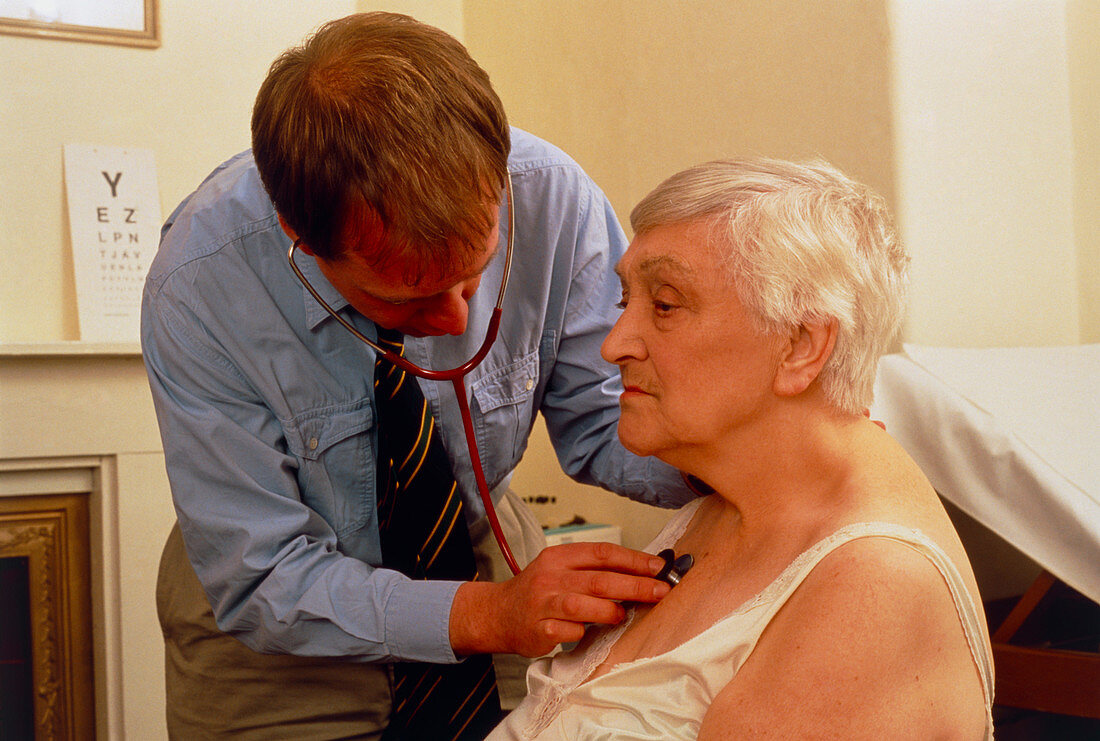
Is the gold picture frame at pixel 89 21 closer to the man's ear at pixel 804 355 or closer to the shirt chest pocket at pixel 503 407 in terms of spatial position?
the shirt chest pocket at pixel 503 407

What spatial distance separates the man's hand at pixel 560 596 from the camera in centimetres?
111

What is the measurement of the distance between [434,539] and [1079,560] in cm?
104

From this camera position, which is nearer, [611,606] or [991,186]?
[611,606]

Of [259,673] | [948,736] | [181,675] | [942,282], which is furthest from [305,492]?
[942,282]

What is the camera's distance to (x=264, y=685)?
1.49 meters

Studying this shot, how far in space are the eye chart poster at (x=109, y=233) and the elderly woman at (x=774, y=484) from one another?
1972mm

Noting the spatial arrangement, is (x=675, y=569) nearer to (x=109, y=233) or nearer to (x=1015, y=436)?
(x=1015, y=436)

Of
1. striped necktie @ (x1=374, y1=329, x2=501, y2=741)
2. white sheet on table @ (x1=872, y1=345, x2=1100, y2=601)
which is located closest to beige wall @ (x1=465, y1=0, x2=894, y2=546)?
white sheet on table @ (x1=872, y1=345, x2=1100, y2=601)

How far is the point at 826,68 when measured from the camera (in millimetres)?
2416

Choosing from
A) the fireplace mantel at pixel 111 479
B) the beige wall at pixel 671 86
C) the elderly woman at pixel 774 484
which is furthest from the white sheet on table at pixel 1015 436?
the fireplace mantel at pixel 111 479

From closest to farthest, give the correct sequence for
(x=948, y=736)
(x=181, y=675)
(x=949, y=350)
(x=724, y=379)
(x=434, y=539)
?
(x=948, y=736)
(x=724, y=379)
(x=434, y=539)
(x=181, y=675)
(x=949, y=350)

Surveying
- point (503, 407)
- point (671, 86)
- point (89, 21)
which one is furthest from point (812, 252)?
point (89, 21)

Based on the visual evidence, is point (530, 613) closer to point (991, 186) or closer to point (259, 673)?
point (259, 673)

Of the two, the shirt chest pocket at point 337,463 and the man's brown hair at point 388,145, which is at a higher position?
the man's brown hair at point 388,145
